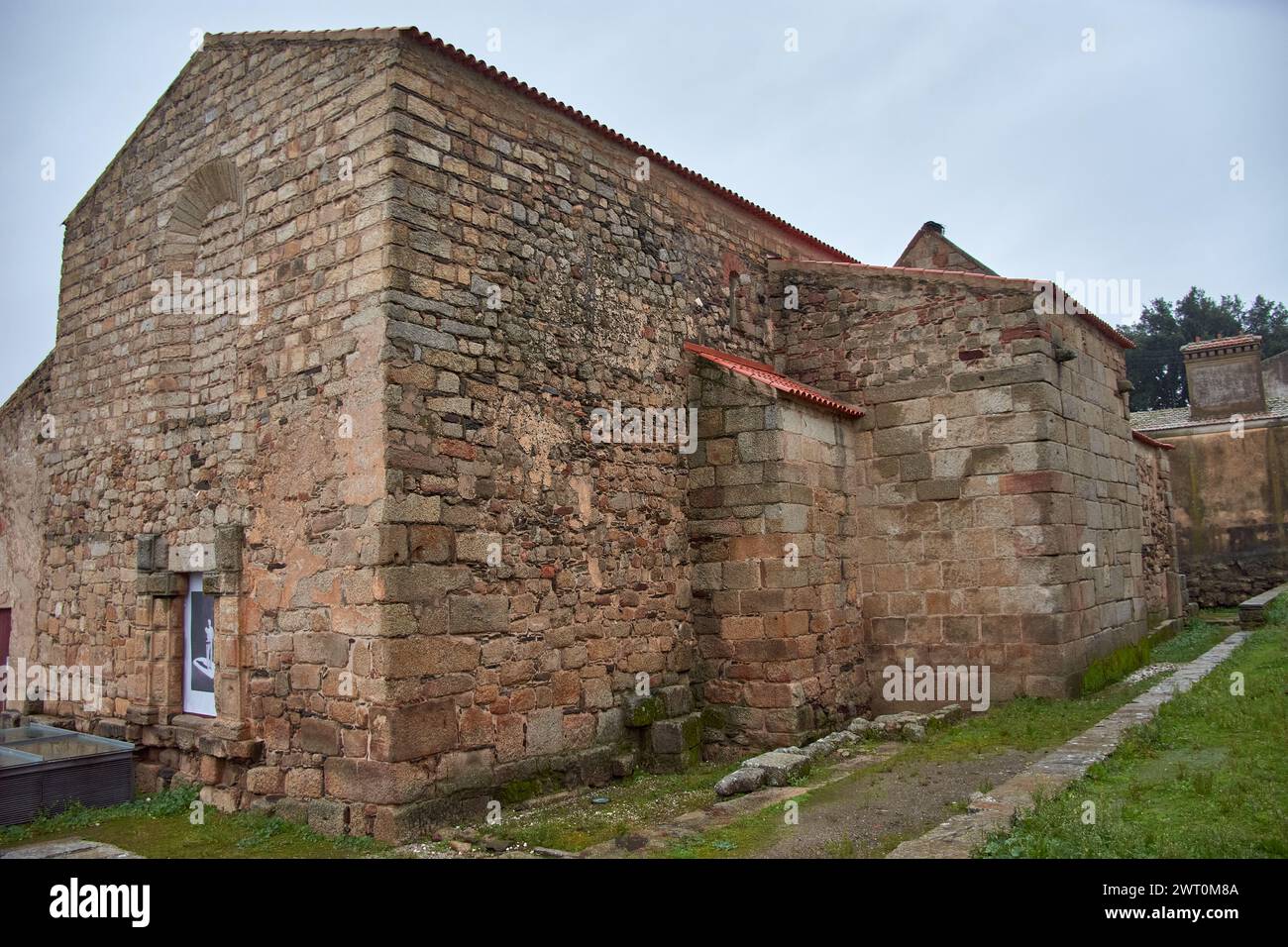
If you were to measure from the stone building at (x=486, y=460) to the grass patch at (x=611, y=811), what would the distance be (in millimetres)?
260

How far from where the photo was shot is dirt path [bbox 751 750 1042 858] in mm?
5793

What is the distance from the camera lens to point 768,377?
10297 mm

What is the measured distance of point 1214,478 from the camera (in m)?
22.2

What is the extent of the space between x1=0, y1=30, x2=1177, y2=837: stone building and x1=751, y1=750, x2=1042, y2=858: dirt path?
1697mm

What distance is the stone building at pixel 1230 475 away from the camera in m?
21.3

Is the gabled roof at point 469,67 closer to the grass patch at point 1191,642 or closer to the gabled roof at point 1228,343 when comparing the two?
the grass patch at point 1191,642

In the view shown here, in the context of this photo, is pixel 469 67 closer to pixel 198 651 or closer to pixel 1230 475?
pixel 198 651

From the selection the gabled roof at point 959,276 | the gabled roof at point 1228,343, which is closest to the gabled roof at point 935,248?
the gabled roof at point 959,276

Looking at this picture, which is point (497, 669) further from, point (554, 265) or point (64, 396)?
point (64, 396)

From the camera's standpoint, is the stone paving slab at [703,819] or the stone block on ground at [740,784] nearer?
the stone paving slab at [703,819]

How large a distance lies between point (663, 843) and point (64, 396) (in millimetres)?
9013

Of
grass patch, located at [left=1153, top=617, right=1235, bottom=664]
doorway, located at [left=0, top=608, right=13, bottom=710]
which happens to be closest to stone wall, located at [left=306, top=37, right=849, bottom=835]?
doorway, located at [left=0, top=608, right=13, bottom=710]

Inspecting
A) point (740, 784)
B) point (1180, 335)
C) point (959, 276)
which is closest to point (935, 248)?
point (959, 276)
